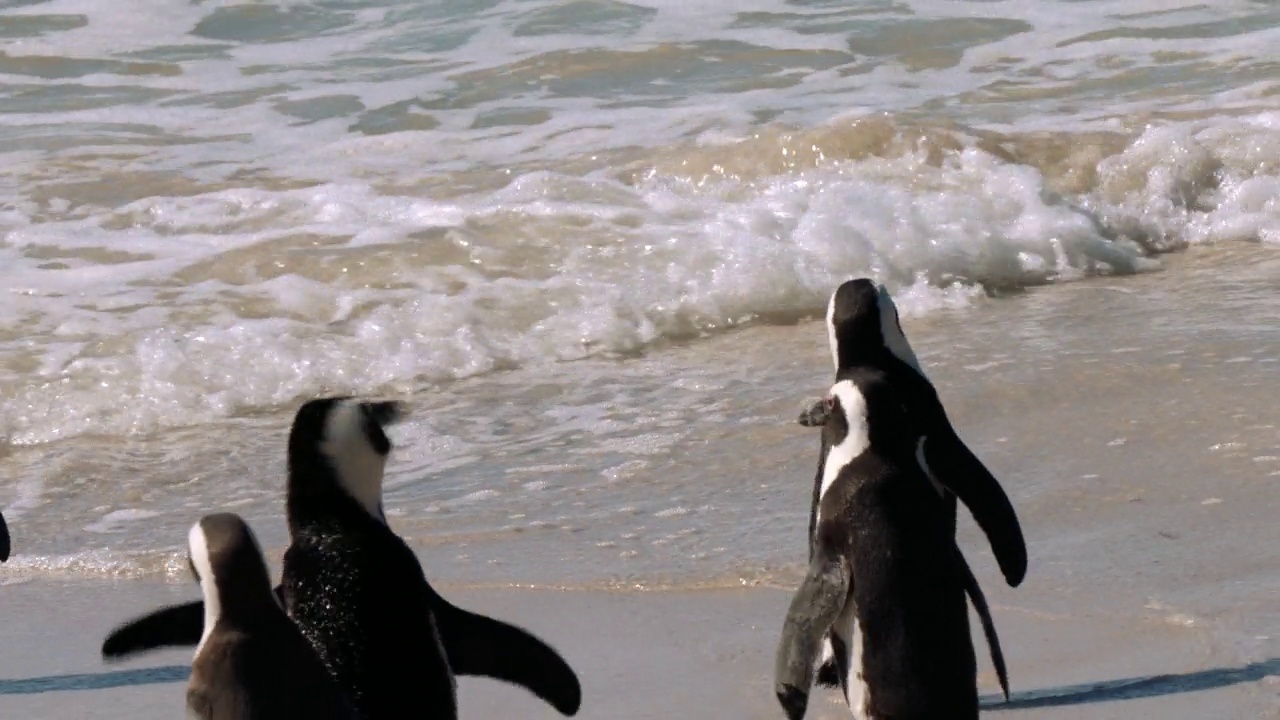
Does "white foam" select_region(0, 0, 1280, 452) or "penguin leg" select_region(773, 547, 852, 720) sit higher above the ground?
"penguin leg" select_region(773, 547, 852, 720)

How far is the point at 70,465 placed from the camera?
20.0 ft

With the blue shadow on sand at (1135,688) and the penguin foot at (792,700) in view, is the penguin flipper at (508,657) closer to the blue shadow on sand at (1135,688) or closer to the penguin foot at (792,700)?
the penguin foot at (792,700)

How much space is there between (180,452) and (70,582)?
4.77 feet

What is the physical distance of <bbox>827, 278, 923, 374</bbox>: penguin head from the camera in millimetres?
3717

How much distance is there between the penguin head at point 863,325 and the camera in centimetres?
372

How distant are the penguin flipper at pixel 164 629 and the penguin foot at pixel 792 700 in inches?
34.7

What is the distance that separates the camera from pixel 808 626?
328 centimetres

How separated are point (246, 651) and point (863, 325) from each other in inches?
56.7

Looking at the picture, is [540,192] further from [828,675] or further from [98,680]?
[828,675]

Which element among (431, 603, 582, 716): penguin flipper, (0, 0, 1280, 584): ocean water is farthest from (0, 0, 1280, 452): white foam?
(431, 603, 582, 716): penguin flipper

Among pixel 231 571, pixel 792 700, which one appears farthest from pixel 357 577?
pixel 792 700

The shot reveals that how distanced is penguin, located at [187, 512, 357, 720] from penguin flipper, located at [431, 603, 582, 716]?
367 millimetres

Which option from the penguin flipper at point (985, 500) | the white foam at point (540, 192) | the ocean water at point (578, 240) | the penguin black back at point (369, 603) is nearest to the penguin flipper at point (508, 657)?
the penguin black back at point (369, 603)

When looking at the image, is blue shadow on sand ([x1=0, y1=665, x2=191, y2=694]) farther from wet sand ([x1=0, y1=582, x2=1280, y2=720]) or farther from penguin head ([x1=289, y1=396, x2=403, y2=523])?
penguin head ([x1=289, y1=396, x2=403, y2=523])
